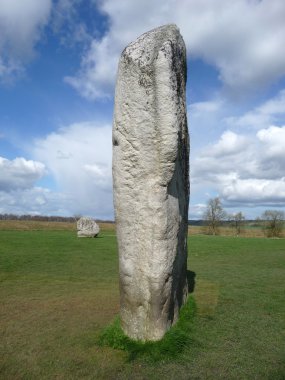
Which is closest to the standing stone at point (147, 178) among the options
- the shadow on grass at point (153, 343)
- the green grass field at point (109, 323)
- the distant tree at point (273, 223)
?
the shadow on grass at point (153, 343)

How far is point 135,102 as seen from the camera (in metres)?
7.07

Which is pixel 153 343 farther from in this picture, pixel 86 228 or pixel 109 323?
pixel 86 228

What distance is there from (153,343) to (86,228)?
28302 mm

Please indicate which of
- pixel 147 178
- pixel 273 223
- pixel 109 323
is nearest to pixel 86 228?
pixel 109 323

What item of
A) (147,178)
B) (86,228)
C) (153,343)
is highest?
(147,178)

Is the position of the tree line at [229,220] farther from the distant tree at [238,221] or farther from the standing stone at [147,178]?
the standing stone at [147,178]

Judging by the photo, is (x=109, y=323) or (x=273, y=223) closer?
(x=109, y=323)

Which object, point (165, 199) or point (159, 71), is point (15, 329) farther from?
point (159, 71)

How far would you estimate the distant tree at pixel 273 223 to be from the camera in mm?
61188

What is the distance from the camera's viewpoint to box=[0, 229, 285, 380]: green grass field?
596cm

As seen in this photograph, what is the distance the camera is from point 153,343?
674 centimetres

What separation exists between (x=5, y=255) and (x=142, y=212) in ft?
47.7

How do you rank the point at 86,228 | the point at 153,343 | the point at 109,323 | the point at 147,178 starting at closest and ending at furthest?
1. the point at 153,343
2. the point at 147,178
3. the point at 109,323
4. the point at 86,228

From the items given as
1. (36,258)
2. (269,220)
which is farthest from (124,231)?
(269,220)
